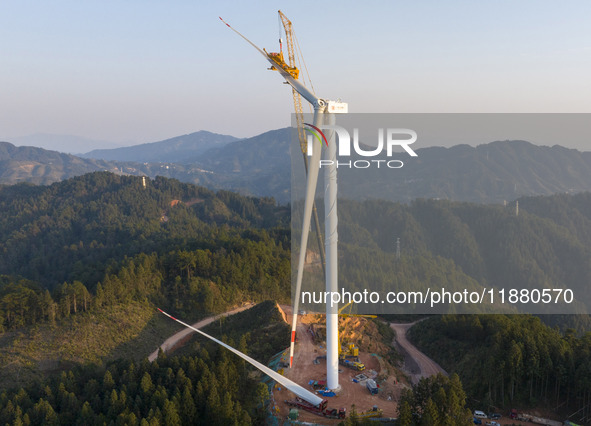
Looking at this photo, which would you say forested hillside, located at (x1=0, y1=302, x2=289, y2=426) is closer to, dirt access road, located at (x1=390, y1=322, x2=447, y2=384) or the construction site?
the construction site

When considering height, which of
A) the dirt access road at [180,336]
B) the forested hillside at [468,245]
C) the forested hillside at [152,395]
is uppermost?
the forested hillside at [468,245]

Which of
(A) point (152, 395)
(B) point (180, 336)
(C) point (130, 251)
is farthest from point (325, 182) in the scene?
(C) point (130, 251)

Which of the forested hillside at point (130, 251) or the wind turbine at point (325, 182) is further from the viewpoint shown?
the forested hillside at point (130, 251)

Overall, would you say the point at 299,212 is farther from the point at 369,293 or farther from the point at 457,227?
the point at 457,227

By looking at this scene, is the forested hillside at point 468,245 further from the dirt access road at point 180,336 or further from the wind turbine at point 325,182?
the dirt access road at point 180,336

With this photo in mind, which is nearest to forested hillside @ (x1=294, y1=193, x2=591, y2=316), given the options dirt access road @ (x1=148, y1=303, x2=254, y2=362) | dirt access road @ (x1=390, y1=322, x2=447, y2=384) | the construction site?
the construction site

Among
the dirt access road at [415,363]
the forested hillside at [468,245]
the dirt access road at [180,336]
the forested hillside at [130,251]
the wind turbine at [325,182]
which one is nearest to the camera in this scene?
the wind turbine at [325,182]

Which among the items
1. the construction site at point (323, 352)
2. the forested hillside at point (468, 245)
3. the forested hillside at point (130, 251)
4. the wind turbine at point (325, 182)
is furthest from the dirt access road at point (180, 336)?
the wind turbine at point (325, 182)

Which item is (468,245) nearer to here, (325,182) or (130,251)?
(325,182)

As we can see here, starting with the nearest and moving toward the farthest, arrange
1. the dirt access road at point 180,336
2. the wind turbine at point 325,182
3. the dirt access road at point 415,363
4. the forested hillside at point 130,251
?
the wind turbine at point 325,182 → the dirt access road at point 415,363 → the dirt access road at point 180,336 → the forested hillside at point 130,251
